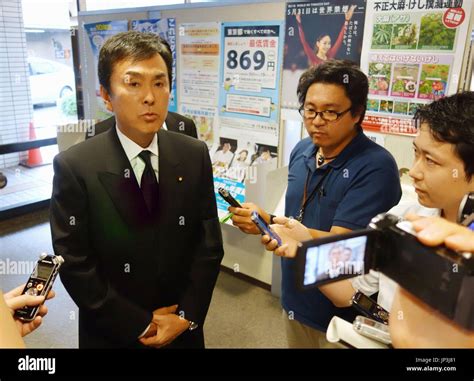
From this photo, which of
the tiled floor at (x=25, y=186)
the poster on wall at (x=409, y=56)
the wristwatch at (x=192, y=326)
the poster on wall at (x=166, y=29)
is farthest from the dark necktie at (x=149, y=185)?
the tiled floor at (x=25, y=186)

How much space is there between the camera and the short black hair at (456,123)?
89 cm

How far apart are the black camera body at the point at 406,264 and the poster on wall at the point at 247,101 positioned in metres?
2.07

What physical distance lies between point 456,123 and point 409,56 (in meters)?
1.23

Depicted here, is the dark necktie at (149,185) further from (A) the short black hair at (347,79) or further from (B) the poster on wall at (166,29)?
(B) the poster on wall at (166,29)

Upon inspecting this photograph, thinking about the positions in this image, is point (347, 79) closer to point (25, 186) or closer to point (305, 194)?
point (305, 194)

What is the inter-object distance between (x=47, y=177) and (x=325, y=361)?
507 cm

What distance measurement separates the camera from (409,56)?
1.96 meters

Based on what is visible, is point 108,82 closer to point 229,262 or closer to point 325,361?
point 325,361

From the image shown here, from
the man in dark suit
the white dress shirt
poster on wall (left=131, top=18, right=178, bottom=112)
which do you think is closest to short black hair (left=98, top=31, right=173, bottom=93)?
the man in dark suit

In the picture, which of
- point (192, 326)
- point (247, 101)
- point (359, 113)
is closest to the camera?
point (192, 326)

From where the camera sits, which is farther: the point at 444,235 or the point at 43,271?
the point at 43,271

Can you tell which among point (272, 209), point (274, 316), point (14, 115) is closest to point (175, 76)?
point (272, 209)

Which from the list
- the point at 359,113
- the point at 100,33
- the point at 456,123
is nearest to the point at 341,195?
the point at 359,113

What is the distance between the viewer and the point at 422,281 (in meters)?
0.54
